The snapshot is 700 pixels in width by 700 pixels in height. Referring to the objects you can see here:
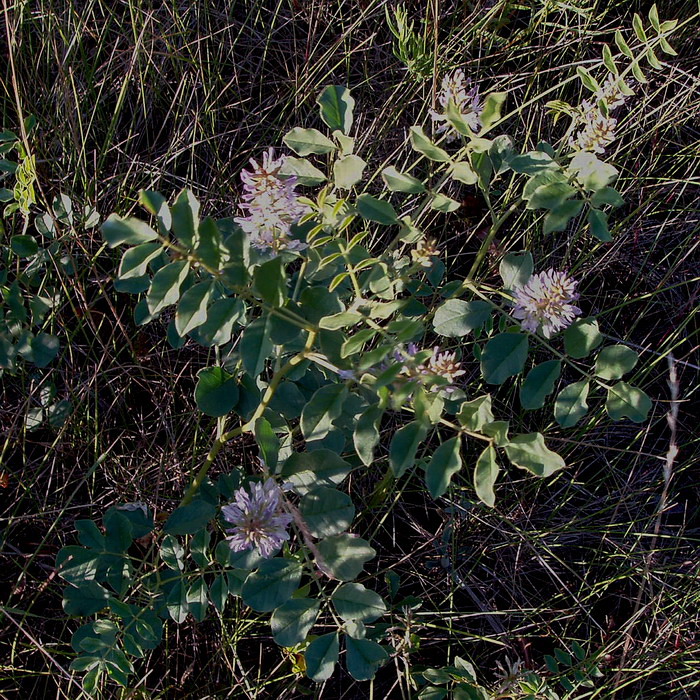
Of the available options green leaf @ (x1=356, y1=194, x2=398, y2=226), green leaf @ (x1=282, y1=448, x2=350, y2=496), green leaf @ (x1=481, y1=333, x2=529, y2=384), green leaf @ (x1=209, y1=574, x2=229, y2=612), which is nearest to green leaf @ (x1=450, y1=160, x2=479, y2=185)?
green leaf @ (x1=356, y1=194, x2=398, y2=226)

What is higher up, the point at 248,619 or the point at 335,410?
the point at 335,410

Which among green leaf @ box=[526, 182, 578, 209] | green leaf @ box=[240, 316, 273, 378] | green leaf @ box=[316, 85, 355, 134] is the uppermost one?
green leaf @ box=[316, 85, 355, 134]

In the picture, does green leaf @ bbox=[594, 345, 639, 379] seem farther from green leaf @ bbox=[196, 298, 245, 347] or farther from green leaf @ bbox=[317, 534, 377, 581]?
green leaf @ bbox=[196, 298, 245, 347]

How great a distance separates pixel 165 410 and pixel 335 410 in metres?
0.92

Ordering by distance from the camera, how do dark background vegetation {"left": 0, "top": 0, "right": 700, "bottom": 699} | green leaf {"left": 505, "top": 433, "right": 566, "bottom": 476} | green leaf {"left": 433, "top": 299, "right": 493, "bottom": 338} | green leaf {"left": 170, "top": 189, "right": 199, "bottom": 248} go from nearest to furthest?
green leaf {"left": 170, "top": 189, "right": 199, "bottom": 248}
green leaf {"left": 505, "top": 433, "right": 566, "bottom": 476}
green leaf {"left": 433, "top": 299, "right": 493, "bottom": 338}
dark background vegetation {"left": 0, "top": 0, "right": 700, "bottom": 699}

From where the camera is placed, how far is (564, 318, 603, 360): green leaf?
1.15 metres

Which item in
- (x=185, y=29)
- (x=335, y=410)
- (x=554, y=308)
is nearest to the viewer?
(x=335, y=410)

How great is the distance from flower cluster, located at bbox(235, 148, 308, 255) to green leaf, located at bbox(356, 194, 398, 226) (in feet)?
0.30

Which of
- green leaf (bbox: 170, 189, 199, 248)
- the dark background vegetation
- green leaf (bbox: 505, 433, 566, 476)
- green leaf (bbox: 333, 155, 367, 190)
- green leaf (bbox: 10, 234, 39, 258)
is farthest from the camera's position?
the dark background vegetation

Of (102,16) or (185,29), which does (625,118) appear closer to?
(185,29)

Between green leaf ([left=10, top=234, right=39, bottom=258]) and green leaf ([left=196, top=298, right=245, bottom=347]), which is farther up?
green leaf ([left=196, top=298, right=245, bottom=347])

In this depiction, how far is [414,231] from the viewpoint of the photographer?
112 cm

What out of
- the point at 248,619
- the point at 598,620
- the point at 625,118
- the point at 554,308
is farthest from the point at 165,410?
the point at 625,118

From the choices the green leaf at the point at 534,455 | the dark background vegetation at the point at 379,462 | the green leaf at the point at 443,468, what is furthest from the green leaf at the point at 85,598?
the green leaf at the point at 534,455
